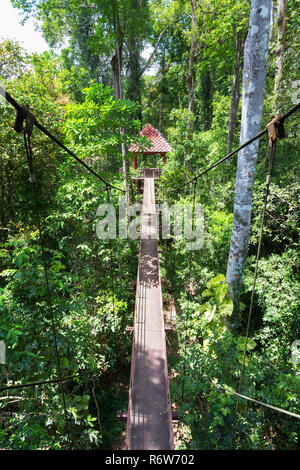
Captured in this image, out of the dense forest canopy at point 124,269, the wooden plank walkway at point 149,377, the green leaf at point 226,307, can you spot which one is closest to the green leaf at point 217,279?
the dense forest canopy at point 124,269

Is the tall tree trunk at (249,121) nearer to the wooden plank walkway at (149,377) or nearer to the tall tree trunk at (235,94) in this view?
the wooden plank walkway at (149,377)

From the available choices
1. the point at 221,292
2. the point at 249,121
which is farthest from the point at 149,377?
the point at 249,121

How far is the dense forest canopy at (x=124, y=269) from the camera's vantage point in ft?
7.40

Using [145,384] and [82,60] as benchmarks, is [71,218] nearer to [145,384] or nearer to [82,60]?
[145,384]

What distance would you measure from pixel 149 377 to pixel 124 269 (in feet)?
8.78

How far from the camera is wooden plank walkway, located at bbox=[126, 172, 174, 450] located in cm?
266

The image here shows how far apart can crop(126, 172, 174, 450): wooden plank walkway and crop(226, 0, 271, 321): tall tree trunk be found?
1446mm

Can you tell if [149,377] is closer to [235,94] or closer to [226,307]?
[226,307]

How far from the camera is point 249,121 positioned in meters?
2.97

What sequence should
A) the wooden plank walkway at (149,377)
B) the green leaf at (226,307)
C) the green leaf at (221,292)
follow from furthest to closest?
the green leaf at (221,292), the green leaf at (226,307), the wooden plank walkway at (149,377)

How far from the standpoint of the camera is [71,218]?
14.2ft

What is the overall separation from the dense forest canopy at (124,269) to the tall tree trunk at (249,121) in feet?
0.05
